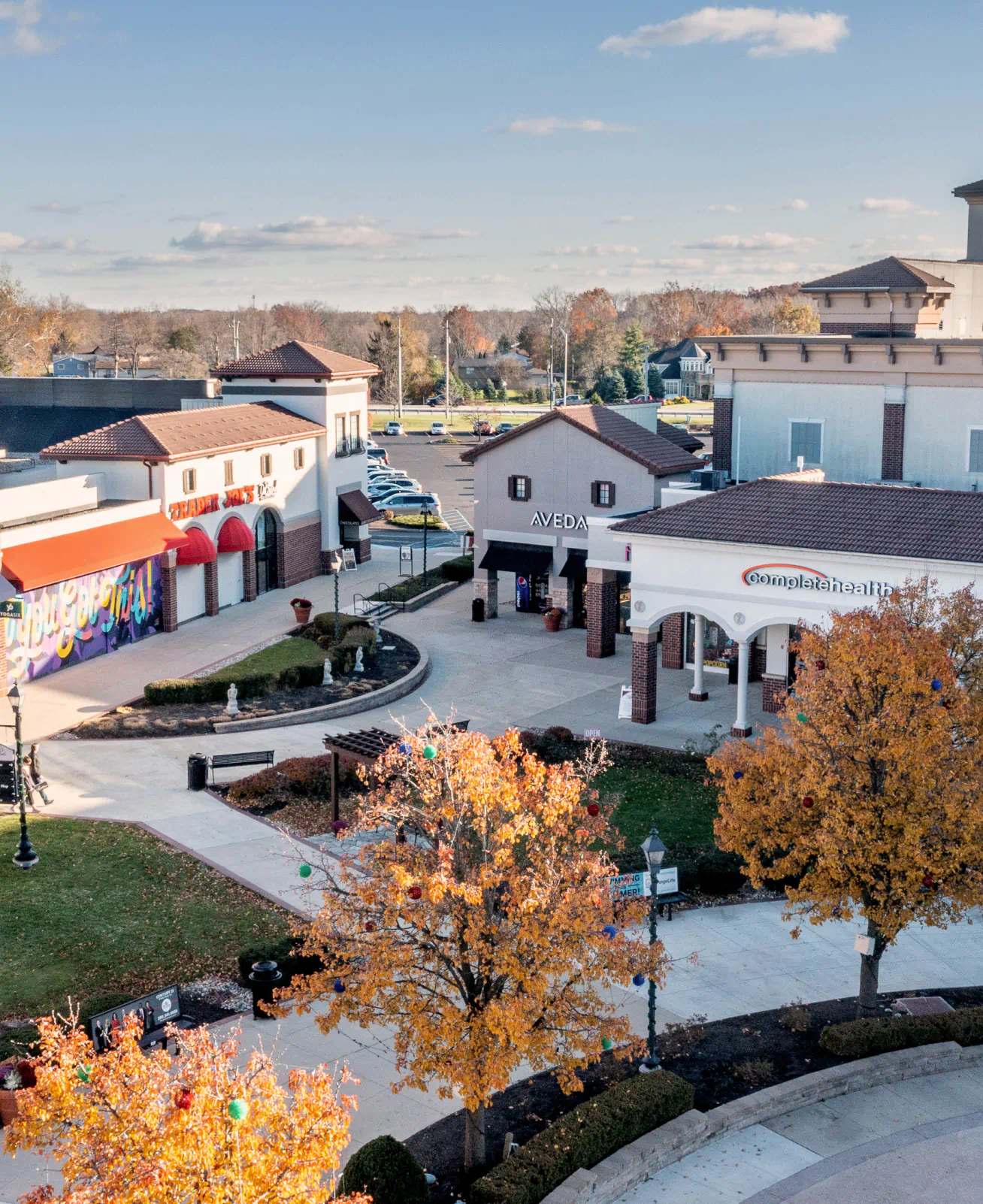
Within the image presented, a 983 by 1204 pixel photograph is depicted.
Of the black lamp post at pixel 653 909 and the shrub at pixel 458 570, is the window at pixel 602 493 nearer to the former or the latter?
the shrub at pixel 458 570

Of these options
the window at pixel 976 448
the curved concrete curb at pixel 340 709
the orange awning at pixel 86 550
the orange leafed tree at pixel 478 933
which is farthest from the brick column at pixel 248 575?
the orange leafed tree at pixel 478 933

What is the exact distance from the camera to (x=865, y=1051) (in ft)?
67.6

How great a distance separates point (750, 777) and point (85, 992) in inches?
433

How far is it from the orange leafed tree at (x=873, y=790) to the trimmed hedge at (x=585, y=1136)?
376 centimetres

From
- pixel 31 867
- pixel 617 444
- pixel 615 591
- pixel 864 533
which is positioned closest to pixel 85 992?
pixel 31 867

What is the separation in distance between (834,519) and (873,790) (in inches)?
577

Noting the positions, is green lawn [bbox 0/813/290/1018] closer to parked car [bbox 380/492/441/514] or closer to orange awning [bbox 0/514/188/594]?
orange awning [bbox 0/514/188/594]

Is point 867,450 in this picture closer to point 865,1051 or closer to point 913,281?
point 913,281

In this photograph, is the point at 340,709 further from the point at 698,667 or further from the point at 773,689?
the point at 773,689

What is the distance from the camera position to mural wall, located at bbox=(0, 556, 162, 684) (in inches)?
1560

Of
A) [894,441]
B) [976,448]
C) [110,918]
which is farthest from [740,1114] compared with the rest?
[894,441]

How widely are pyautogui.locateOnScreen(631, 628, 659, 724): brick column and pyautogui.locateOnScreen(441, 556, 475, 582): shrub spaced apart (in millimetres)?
18825

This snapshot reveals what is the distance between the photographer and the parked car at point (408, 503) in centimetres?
7490

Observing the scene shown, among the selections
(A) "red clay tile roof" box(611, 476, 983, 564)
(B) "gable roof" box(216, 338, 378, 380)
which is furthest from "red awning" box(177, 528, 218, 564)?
(A) "red clay tile roof" box(611, 476, 983, 564)
